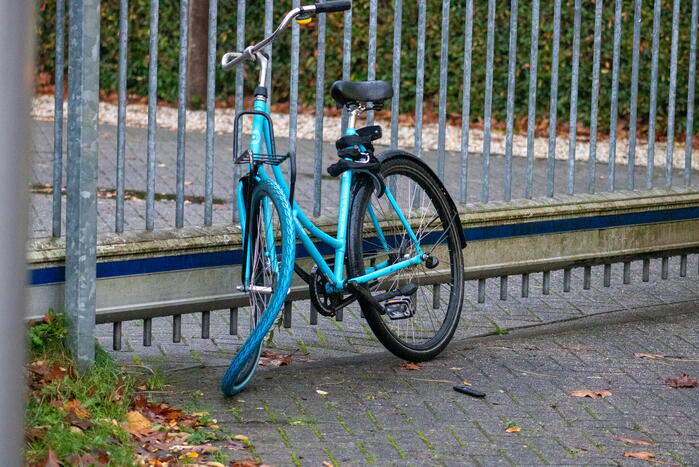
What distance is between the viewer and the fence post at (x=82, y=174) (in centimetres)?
464

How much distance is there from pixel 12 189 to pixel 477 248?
433 centimetres

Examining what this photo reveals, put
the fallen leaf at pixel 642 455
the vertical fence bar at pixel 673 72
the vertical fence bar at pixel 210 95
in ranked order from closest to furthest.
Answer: the fallen leaf at pixel 642 455 < the vertical fence bar at pixel 210 95 < the vertical fence bar at pixel 673 72

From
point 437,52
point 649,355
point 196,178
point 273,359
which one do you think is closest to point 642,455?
point 649,355

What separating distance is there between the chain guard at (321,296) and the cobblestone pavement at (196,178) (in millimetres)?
3045

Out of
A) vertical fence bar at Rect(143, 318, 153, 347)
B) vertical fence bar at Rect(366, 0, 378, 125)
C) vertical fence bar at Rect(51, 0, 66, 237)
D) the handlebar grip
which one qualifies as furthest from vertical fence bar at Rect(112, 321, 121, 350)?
the handlebar grip

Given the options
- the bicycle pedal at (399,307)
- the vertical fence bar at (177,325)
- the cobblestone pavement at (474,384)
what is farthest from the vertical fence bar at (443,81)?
the vertical fence bar at (177,325)

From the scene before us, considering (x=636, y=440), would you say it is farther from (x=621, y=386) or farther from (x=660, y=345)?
(x=660, y=345)

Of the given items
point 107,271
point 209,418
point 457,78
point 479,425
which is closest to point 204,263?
point 107,271

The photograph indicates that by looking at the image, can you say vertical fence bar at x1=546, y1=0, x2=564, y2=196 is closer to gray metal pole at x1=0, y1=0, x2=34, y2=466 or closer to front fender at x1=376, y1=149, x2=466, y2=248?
front fender at x1=376, y1=149, x2=466, y2=248

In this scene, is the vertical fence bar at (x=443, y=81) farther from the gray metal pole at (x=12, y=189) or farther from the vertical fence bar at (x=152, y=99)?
the gray metal pole at (x=12, y=189)

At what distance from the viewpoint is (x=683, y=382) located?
201 inches

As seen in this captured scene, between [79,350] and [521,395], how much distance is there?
1756 millimetres

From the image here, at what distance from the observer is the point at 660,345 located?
573 cm

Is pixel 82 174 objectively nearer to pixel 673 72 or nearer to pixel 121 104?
pixel 121 104
